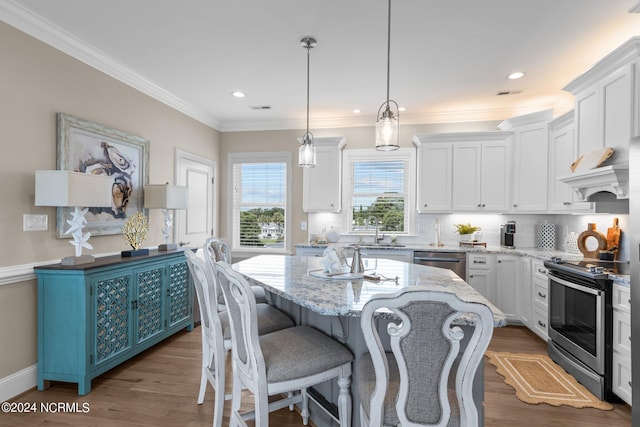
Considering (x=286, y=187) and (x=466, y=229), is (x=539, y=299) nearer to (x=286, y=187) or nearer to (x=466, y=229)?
(x=466, y=229)

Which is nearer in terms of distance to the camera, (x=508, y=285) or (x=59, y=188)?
(x=59, y=188)

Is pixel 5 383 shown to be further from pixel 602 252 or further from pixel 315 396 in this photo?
pixel 602 252

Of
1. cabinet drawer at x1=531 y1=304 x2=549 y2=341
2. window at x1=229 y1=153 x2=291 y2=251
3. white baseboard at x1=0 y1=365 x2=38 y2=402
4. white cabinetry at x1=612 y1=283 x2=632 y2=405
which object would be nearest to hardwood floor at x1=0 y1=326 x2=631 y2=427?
white baseboard at x1=0 y1=365 x2=38 y2=402

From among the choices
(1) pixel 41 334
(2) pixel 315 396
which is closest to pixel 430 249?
(2) pixel 315 396

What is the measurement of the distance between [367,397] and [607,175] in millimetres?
2706

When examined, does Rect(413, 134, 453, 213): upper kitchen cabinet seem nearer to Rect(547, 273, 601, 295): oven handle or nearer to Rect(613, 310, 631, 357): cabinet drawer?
Rect(547, 273, 601, 295): oven handle

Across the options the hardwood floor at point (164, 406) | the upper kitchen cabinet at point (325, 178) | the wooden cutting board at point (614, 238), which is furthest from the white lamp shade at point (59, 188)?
the wooden cutting board at point (614, 238)

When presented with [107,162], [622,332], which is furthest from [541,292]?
[107,162]

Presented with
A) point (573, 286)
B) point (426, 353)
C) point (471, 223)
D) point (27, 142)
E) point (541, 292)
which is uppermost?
point (27, 142)

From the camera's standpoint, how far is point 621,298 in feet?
8.17

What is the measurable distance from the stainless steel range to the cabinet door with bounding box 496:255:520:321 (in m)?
0.86

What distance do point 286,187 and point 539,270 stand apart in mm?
3605

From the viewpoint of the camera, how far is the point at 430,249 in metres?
4.48

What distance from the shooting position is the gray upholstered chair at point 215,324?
2006 millimetres
